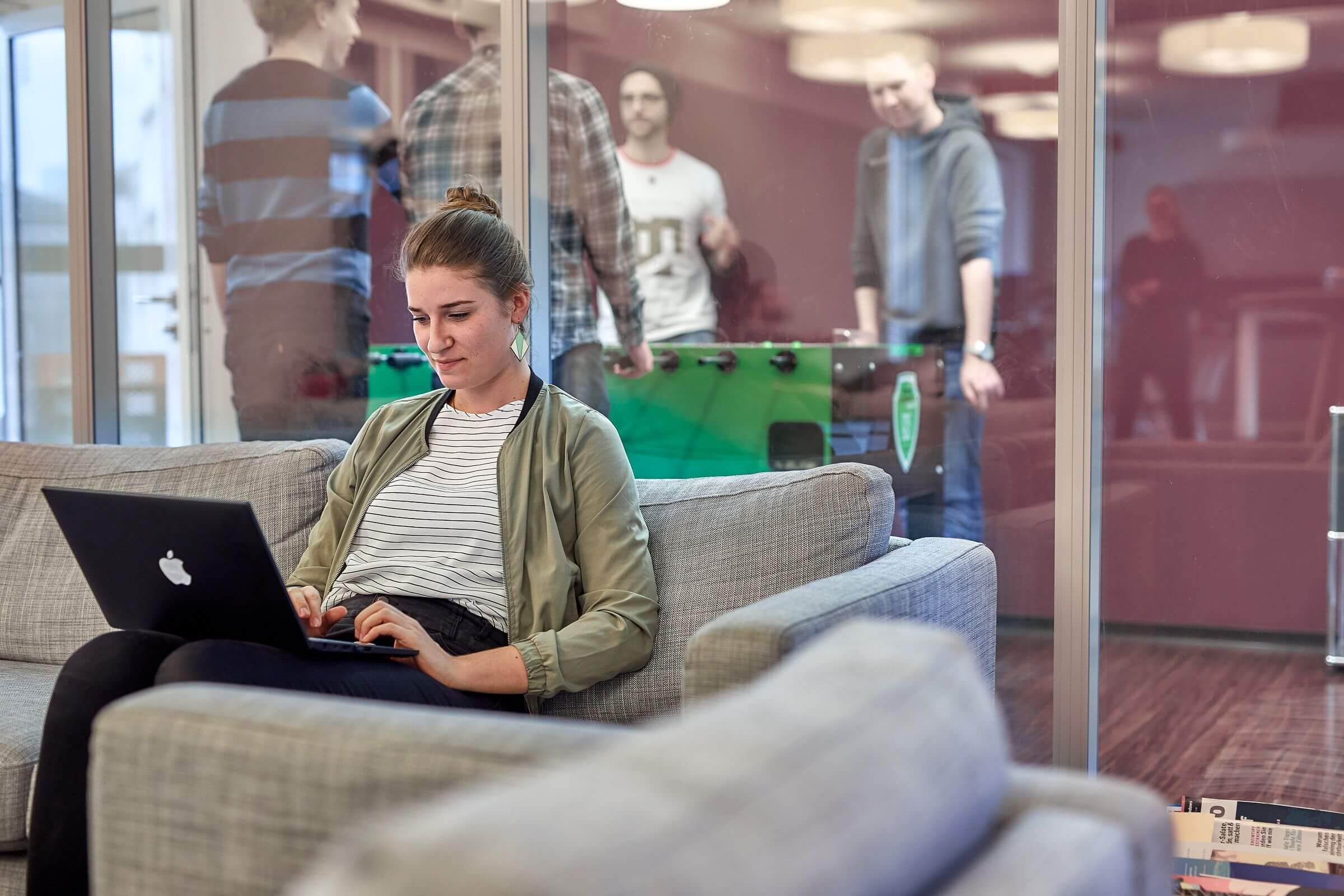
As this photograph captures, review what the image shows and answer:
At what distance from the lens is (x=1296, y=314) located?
227cm

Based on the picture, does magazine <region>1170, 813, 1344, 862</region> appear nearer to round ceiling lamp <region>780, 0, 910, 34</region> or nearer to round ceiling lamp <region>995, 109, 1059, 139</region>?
round ceiling lamp <region>995, 109, 1059, 139</region>

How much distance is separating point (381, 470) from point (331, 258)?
3.89ft

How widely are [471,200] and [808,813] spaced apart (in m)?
1.73

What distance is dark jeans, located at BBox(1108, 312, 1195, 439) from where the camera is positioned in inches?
93.2

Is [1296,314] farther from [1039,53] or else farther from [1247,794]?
[1247,794]

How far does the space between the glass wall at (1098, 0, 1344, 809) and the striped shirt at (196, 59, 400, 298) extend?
5.67 feet

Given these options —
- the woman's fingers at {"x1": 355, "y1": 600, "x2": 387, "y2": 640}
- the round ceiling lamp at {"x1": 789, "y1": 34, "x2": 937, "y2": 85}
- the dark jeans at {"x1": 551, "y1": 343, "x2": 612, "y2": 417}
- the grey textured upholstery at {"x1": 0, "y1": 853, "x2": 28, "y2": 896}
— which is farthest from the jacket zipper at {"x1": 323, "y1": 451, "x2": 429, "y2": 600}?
the round ceiling lamp at {"x1": 789, "y1": 34, "x2": 937, "y2": 85}

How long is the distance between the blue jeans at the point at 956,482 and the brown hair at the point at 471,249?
98 cm

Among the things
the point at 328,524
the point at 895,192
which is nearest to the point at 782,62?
the point at 895,192

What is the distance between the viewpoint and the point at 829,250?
9.35 feet

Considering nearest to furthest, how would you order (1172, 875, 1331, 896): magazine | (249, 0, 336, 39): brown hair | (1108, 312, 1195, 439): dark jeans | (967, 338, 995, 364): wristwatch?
(1172, 875, 1331, 896): magazine < (1108, 312, 1195, 439): dark jeans < (967, 338, 995, 364): wristwatch < (249, 0, 336, 39): brown hair

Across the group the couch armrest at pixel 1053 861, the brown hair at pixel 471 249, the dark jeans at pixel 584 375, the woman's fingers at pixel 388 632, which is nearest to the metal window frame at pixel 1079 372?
the brown hair at pixel 471 249

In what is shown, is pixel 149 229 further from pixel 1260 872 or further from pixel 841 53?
pixel 1260 872

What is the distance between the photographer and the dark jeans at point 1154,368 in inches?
93.2
